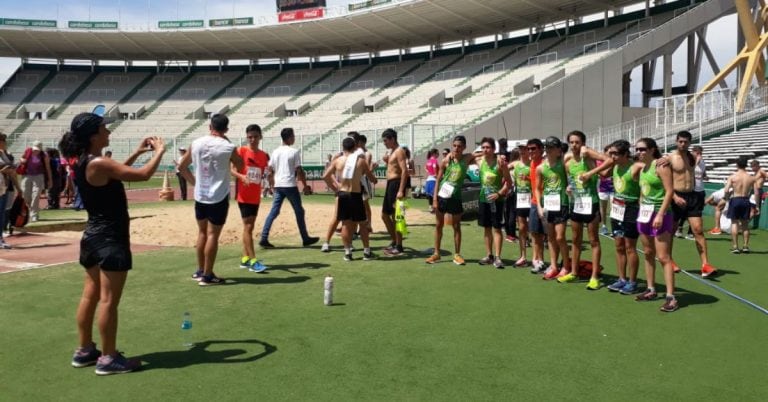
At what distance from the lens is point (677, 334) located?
189 inches

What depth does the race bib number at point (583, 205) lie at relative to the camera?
21.3 ft

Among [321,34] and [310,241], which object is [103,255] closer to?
[310,241]

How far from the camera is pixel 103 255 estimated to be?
3852mm

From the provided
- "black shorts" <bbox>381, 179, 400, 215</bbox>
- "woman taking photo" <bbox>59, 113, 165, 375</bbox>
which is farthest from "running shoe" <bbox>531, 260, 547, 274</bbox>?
"woman taking photo" <bbox>59, 113, 165, 375</bbox>

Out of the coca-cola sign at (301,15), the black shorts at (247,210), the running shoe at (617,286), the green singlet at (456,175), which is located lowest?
the running shoe at (617,286)

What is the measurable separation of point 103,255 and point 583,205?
201 inches

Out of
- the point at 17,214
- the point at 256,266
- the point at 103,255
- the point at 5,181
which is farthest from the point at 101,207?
the point at 17,214

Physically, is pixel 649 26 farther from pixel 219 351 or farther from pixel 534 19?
pixel 219 351

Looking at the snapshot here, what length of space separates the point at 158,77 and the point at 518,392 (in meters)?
57.2

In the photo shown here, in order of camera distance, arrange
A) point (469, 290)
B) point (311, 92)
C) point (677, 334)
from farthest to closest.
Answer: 1. point (311, 92)
2. point (469, 290)
3. point (677, 334)

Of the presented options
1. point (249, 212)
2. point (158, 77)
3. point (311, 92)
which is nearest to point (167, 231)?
point (249, 212)

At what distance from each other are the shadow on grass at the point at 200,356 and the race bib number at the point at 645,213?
13.0 ft

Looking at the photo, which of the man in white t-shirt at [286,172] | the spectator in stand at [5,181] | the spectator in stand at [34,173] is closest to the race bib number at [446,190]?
the man in white t-shirt at [286,172]

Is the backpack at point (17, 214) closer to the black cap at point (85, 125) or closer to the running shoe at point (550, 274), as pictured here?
the black cap at point (85, 125)
